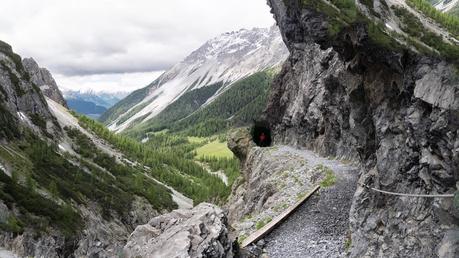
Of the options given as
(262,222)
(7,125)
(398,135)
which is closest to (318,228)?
(262,222)

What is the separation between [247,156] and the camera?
68250 millimetres

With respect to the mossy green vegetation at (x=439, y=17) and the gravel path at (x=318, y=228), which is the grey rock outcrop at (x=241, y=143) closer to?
the gravel path at (x=318, y=228)

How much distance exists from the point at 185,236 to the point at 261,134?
2257 inches

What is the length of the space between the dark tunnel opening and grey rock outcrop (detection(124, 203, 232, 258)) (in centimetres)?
5003

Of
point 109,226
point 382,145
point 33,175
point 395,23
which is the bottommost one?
point 109,226

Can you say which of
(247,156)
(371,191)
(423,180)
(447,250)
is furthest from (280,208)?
(247,156)

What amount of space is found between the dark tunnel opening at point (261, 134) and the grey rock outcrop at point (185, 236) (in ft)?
164

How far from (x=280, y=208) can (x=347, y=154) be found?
15.7 metres

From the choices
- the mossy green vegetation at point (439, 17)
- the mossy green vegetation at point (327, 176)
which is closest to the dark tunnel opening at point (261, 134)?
the mossy green vegetation at point (327, 176)

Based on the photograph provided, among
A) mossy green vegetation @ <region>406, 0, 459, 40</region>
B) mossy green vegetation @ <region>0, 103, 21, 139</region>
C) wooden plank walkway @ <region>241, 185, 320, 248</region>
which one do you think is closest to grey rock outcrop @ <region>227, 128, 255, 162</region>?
wooden plank walkway @ <region>241, 185, 320, 248</region>

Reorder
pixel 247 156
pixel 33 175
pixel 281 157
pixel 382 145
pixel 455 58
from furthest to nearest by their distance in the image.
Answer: pixel 33 175, pixel 247 156, pixel 281 157, pixel 382 145, pixel 455 58

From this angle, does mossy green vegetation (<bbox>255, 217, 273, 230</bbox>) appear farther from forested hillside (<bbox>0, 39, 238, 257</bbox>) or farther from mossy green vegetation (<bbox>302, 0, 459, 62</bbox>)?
forested hillside (<bbox>0, 39, 238, 257</bbox>)

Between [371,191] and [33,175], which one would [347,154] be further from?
[33,175]

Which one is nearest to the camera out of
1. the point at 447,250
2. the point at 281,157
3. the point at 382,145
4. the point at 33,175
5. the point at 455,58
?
the point at 447,250
